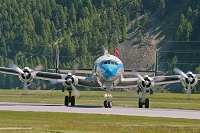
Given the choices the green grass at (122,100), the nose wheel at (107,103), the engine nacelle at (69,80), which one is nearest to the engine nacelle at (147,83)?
the nose wheel at (107,103)

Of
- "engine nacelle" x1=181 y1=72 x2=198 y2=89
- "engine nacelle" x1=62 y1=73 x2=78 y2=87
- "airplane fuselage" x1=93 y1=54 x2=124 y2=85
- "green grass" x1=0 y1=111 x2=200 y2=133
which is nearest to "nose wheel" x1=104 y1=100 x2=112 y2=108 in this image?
"airplane fuselage" x1=93 y1=54 x2=124 y2=85

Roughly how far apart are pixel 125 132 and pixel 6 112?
57.0 feet

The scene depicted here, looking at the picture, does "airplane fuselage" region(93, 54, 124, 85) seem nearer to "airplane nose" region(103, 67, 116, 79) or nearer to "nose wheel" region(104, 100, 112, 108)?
"airplane nose" region(103, 67, 116, 79)

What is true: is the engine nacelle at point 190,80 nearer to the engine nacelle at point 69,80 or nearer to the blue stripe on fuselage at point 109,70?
the blue stripe on fuselage at point 109,70

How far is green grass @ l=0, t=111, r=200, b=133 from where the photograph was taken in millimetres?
39156

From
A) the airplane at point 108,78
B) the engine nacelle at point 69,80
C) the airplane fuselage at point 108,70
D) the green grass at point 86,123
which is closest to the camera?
the green grass at point 86,123

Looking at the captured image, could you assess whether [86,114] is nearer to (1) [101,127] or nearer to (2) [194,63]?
(1) [101,127]

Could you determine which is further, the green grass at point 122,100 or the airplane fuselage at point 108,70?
the green grass at point 122,100

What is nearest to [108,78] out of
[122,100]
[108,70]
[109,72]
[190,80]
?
[109,72]

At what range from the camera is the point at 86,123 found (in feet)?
146

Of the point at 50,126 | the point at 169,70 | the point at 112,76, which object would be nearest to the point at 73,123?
the point at 50,126

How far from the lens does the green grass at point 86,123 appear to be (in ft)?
128

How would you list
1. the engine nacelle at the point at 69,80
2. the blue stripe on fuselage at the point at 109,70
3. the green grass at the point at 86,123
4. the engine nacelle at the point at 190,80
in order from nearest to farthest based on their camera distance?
1. the green grass at the point at 86,123
2. the blue stripe on fuselage at the point at 109,70
3. the engine nacelle at the point at 190,80
4. the engine nacelle at the point at 69,80

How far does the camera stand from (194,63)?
193 metres
